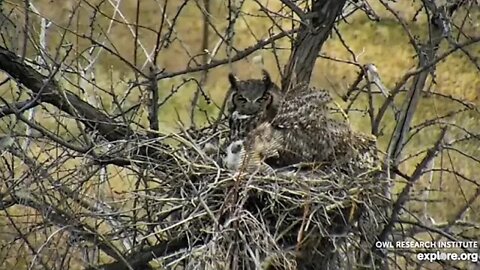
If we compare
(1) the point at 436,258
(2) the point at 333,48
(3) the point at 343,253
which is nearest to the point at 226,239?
(3) the point at 343,253

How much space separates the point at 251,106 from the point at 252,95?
57 millimetres

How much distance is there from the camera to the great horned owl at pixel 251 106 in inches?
145

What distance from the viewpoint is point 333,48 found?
8688 mm

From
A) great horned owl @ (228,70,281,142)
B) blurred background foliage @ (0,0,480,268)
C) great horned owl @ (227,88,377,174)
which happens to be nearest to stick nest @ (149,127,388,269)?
great horned owl @ (227,88,377,174)

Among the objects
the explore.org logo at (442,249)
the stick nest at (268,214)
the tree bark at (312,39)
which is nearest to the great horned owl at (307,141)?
the stick nest at (268,214)

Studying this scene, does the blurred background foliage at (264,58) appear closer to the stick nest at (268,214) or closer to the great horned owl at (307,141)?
the great horned owl at (307,141)

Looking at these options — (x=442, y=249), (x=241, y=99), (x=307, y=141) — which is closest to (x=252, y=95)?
(x=241, y=99)

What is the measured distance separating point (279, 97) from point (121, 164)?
0.67 metres

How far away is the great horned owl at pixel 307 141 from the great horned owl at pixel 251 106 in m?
0.08

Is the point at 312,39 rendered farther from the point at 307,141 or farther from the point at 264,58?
the point at 264,58

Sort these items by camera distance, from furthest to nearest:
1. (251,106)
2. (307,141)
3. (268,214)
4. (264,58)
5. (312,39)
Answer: (264,58)
(312,39)
(251,106)
(307,141)
(268,214)

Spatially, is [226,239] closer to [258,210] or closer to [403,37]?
[258,210]

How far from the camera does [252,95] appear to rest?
375 cm

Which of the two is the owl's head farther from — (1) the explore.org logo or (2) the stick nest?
(1) the explore.org logo
